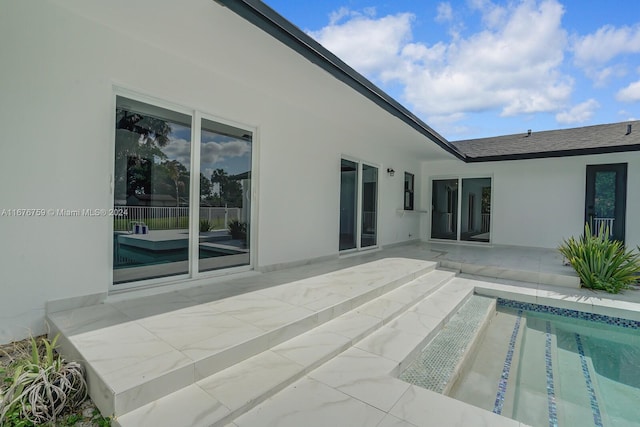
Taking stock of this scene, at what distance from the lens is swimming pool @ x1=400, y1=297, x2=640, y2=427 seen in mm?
2582

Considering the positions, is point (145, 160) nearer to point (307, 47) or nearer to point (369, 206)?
point (307, 47)

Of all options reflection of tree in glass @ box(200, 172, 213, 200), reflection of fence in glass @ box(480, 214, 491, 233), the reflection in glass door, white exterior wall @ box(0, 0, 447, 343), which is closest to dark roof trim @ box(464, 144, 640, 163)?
the reflection in glass door

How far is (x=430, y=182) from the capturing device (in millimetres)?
11086

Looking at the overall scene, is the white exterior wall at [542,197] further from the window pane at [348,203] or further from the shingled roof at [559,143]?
the window pane at [348,203]

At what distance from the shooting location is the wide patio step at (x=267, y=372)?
6.10ft

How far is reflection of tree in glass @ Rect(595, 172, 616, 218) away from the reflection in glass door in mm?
3659

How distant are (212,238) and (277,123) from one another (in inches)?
89.1

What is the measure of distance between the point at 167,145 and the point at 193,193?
0.69 metres

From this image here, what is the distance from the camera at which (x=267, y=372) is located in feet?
7.74

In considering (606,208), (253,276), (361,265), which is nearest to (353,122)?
(361,265)

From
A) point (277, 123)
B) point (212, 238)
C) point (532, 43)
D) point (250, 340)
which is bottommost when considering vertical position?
point (250, 340)

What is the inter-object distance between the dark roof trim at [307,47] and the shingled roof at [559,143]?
16.5 ft

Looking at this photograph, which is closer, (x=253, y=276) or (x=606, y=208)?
(x=253, y=276)

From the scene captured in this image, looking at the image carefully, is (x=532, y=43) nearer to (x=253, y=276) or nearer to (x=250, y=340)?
(x=253, y=276)
